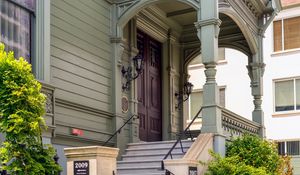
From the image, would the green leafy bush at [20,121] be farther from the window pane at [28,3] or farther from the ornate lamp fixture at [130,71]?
the ornate lamp fixture at [130,71]

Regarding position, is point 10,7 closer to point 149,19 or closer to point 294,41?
point 149,19

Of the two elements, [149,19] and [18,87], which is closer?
[18,87]

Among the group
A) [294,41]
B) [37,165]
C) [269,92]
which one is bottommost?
[37,165]

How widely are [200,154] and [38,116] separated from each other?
432cm

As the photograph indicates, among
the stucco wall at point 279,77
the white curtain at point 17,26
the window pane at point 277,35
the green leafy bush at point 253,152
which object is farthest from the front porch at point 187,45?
the window pane at point 277,35

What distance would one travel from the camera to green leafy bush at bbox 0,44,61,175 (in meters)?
6.77

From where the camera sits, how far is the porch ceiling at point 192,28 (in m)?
14.7

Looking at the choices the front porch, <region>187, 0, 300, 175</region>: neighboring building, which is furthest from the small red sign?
<region>187, 0, 300, 175</region>: neighboring building

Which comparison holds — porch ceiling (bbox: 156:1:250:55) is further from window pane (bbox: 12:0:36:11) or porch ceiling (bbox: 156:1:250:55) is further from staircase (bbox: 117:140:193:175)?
window pane (bbox: 12:0:36:11)

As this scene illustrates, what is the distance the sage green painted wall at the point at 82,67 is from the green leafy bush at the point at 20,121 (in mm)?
3051

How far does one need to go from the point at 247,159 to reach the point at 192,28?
585 centimetres

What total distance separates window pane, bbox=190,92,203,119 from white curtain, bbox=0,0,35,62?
17163 millimetres

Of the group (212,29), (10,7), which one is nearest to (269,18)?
(212,29)

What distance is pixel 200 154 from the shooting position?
10398 mm
